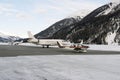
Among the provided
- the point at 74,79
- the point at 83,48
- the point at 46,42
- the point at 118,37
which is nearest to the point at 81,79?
the point at 74,79

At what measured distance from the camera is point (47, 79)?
14.5 metres

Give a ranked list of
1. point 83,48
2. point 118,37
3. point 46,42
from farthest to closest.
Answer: point 118,37, point 46,42, point 83,48

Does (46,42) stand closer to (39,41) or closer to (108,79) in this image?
(39,41)

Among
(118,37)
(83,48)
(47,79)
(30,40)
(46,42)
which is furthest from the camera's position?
(118,37)

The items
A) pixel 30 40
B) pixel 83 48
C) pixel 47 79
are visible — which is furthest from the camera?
pixel 30 40

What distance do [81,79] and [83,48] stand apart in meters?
39.7

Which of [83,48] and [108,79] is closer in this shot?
[108,79]

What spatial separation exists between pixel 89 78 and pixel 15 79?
4.73 metres

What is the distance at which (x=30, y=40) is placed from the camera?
9844 centimetres

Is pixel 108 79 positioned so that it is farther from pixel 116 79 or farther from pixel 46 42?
pixel 46 42

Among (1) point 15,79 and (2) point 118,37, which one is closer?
(1) point 15,79

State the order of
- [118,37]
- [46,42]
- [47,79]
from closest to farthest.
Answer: [47,79] → [46,42] → [118,37]

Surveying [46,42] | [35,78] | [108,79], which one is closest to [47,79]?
[35,78]

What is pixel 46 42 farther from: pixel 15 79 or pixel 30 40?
pixel 15 79
